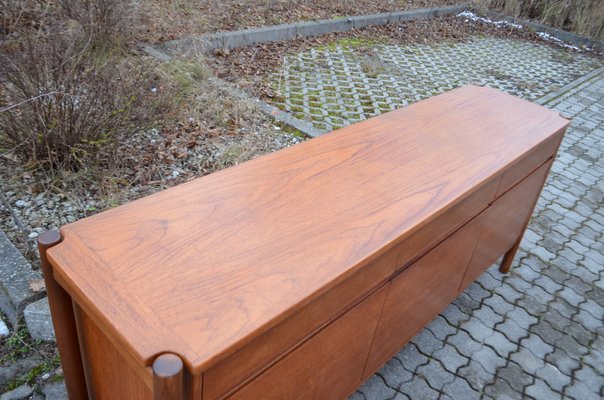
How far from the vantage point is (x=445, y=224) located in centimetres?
188

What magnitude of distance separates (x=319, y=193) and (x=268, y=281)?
1.65ft

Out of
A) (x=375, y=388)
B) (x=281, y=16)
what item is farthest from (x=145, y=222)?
(x=281, y=16)

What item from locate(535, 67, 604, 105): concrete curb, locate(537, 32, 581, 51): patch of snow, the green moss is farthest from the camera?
locate(537, 32, 581, 51): patch of snow

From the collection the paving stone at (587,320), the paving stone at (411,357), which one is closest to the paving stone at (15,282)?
the paving stone at (411,357)

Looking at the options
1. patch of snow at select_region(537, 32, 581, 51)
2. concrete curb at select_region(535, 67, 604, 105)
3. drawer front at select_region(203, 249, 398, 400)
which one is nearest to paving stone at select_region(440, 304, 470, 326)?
drawer front at select_region(203, 249, 398, 400)

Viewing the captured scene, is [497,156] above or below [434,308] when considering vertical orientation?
above

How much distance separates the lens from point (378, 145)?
82.7 inches

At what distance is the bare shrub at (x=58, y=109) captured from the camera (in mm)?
2840

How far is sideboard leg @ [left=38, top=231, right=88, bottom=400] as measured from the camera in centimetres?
133

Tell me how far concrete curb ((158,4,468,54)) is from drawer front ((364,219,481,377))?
388 cm

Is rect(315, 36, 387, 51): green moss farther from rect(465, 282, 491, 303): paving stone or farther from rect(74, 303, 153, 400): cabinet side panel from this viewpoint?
rect(74, 303, 153, 400): cabinet side panel

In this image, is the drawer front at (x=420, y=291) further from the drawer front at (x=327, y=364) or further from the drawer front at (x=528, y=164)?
the drawer front at (x=528, y=164)

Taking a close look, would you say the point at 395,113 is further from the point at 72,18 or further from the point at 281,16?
the point at 281,16

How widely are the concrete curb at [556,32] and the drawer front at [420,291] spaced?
878 centimetres
